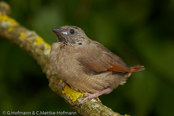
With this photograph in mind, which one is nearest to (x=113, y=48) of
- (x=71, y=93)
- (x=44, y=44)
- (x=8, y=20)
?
(x=44, y=44)

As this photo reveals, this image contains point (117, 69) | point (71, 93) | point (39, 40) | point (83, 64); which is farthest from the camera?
point (39, 40)

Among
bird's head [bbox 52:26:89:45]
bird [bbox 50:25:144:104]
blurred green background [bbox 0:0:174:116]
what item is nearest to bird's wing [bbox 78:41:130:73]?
bird [bbox 50:25:144:104]

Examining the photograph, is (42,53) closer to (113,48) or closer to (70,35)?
(70,35)

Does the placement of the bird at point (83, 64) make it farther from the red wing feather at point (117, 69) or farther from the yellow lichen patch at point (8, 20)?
the yellow lichen patch at point (8, 20)

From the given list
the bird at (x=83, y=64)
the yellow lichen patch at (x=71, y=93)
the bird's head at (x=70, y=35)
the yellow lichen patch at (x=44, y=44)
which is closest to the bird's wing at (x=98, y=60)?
the bird at (x=83, y=64)

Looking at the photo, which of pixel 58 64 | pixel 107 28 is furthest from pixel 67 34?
pixel 107 28

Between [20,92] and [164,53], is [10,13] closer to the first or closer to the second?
[20,92]
